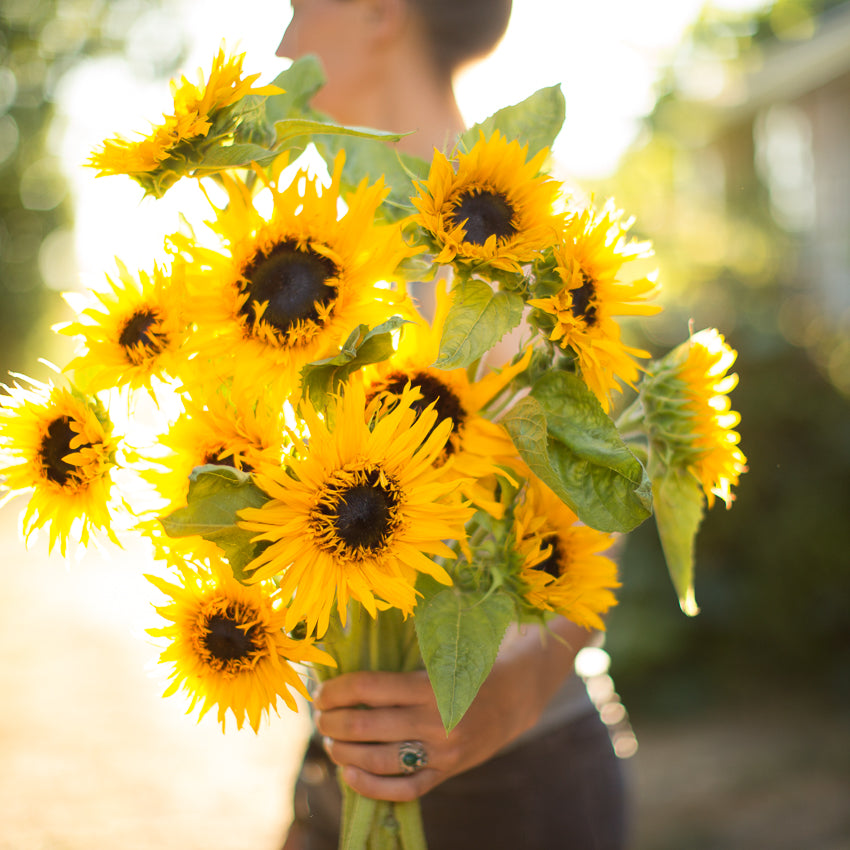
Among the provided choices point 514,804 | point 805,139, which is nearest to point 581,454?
point 514,804

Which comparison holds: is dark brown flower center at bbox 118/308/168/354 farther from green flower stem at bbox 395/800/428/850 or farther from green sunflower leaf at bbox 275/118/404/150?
green flower stem at bbox 395/800/428/850

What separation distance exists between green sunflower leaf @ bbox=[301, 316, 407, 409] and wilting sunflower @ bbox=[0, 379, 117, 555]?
0.68ft

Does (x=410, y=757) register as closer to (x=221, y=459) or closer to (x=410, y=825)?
(x=410, y=825)

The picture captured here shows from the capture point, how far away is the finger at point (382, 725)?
1009 mm

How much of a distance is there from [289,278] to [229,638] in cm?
34

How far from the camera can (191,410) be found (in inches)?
32.5

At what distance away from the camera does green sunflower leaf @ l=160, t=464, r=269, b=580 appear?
78 centimetres

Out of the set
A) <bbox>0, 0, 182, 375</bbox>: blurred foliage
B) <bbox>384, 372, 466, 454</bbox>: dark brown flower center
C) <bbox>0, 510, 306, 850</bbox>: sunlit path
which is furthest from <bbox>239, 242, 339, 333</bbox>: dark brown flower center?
<bbox>0, 0, 182, 375</bbox>: blurred foliage

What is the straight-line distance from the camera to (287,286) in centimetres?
82

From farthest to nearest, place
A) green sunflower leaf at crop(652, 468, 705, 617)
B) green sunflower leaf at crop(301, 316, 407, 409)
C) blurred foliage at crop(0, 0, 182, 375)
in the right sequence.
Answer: blurred foliage at crop(0, 0, 182, 375)
green sunflower leaf at crop(652, 468, 705, 617)
green sunflower leaf at crop(301, 316, 407, 409)

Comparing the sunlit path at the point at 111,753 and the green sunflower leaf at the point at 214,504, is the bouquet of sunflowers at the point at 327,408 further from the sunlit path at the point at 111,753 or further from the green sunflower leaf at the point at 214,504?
the sunlit path at the point at 111,753

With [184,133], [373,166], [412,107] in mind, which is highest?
[412,107]

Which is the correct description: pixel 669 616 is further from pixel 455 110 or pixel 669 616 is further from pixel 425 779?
pixel 425 779

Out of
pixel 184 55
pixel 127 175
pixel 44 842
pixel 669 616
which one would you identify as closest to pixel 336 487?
pixel 127 175
